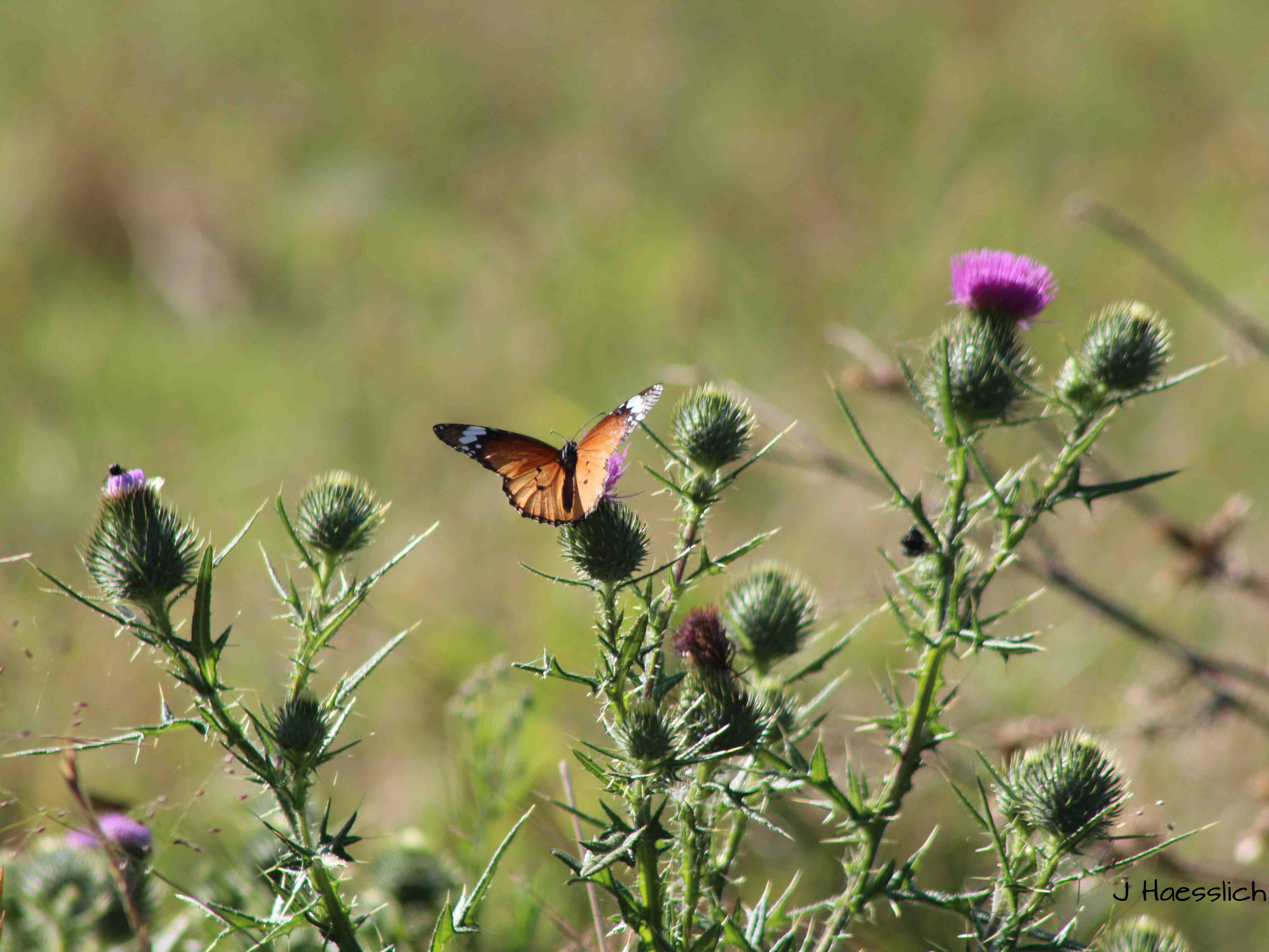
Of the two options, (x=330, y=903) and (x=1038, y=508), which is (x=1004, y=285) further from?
(x=330, y=903)

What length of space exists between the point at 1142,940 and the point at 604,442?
5.17 feet

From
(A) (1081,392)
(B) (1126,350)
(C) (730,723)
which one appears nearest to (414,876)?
(C) (730,723)

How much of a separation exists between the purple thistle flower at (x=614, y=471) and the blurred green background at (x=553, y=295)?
108cm

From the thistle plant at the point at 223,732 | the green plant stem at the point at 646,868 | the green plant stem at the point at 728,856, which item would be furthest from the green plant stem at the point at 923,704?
the thistle plant at the point at 223,732

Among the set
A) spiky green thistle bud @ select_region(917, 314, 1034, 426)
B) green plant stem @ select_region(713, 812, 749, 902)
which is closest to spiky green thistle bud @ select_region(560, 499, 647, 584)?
green plant stem @ select_region(713, 812, 749, 902)

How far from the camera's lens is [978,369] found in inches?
102

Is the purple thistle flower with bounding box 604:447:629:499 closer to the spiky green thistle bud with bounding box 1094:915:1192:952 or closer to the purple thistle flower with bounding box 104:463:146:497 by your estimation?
the purple thistle flower with bounding box 104:463:146:497

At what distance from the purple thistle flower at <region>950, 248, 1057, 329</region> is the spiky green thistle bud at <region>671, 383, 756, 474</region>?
644 millimetres

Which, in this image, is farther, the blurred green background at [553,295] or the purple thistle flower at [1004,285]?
the blurred green background at [553,295]

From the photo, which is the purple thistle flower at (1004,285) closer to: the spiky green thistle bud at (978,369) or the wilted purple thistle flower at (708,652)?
the spiky green thistle bud at (978,369)

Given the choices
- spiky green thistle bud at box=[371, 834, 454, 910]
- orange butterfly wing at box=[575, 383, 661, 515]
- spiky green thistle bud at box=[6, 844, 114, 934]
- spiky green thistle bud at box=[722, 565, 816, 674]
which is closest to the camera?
orange butterfly wing at box=[575, 383, 661, 515]

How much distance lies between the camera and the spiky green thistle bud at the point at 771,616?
2.64 m

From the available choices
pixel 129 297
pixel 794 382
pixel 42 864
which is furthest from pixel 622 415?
pixel 129 297

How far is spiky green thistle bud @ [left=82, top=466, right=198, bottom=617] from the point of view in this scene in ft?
7.61
